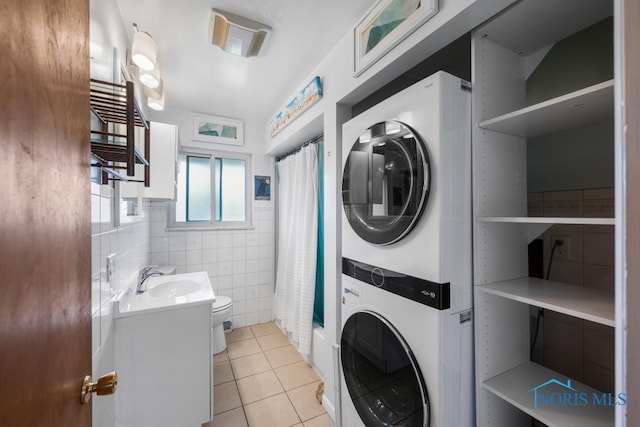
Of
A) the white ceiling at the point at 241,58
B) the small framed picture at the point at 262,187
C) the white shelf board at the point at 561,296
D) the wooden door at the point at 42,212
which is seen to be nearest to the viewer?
the wooden door at the point at 42,212

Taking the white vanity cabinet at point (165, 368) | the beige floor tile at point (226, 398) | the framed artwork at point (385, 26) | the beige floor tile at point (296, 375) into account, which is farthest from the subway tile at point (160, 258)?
the framed artwork at point (385, 26)

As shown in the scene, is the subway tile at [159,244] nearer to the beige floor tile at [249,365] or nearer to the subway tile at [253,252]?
the subway tile at [253,252]

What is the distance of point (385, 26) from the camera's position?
1275 mm

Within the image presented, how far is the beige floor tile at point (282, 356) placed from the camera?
7.89 feet

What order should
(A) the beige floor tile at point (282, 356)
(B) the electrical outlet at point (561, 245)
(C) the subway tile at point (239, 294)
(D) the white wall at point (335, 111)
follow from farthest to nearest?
(C) the subway tile at point (239, 294) < (A) the beige floor tile at point (282, 356) < (D) the white wall at point (335, 111) < (B) the electrical outlet at point (561, 245)

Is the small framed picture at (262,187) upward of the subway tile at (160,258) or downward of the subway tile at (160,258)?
upward

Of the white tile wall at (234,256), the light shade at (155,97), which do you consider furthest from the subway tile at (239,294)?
the light shade at (155,97)

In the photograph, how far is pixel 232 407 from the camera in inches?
73.7

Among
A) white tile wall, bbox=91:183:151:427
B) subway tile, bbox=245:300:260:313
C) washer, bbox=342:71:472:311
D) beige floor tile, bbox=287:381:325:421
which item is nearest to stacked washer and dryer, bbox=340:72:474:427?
washer, bbox=342:71:472:311

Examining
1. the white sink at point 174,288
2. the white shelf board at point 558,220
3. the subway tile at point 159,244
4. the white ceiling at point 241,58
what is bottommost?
the white sink at point 174,288

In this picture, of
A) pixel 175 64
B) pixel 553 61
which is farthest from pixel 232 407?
pixel 553 61

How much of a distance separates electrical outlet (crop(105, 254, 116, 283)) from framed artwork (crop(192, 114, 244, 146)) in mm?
1897

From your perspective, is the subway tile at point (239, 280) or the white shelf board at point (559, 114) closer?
the white shelf board at point (559, 114)

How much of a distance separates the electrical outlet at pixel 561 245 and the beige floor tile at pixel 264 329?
2.71 m
